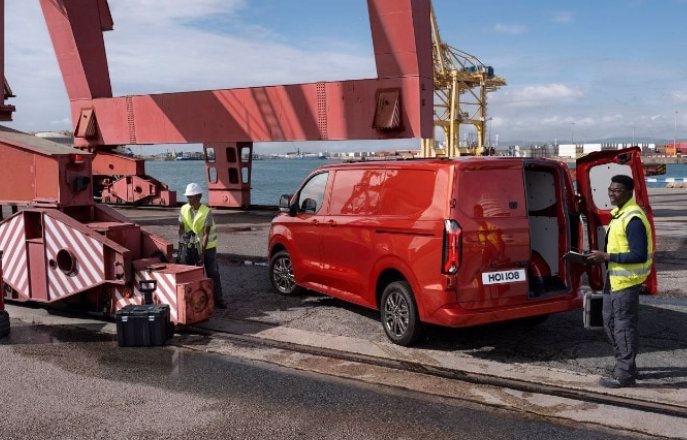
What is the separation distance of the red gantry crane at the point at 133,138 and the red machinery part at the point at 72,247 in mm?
15

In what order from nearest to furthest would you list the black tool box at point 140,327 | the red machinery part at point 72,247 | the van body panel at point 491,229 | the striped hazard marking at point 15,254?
the van body panel at point 491,229
the black tool box at point 140,327
the red machinery part at point 72,247
the striped hazard marking at point 15,254

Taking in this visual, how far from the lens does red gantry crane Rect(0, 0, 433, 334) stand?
25.6 ft

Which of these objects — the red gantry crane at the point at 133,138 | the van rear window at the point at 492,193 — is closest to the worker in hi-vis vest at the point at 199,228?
the red gantry crane at the point at 133,138

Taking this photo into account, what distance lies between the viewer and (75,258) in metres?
7.89

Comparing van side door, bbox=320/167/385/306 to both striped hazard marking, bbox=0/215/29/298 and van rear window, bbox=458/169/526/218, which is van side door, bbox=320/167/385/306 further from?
striped hazard marking, bbox=0/215/29/298

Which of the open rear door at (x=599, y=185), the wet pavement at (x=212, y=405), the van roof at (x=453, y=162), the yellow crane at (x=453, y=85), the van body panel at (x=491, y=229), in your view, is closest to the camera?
the wet pavement at (x=212, y=405)

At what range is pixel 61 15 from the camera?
20.2 meters

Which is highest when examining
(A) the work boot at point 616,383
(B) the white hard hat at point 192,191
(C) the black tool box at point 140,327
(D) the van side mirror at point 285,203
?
(B) the white hard hat at point 192,191

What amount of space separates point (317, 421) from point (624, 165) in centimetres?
388

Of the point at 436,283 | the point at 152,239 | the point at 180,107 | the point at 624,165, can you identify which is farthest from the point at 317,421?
the point at 180,107

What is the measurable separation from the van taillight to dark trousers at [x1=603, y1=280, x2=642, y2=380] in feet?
4.42

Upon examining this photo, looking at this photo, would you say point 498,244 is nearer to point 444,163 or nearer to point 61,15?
point 444,163

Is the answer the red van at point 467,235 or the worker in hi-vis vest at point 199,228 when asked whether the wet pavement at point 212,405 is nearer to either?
the red van at point 467,235

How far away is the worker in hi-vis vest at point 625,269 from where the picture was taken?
5.21 meters
